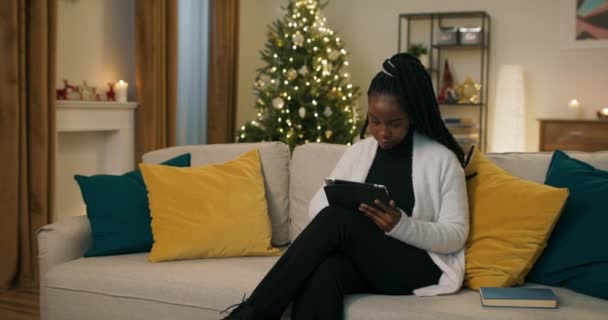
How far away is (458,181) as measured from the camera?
2.36 meters

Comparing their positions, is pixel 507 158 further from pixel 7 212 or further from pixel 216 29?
pixel 216 29

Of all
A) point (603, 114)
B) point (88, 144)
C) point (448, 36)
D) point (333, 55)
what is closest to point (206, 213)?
point (88, 144)

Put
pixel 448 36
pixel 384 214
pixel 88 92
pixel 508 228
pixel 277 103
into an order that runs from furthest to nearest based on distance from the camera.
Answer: pixel 448 36 < pixel 277 103 < pixel 88 92 < pixel 508 228 < pixel 384 214

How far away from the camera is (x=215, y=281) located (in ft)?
7.91

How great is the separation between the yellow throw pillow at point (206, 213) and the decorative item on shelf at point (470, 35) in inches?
158

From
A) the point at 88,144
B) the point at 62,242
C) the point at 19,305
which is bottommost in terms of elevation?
the point at 19,305

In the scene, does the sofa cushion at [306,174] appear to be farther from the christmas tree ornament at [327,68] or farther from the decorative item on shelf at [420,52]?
the decorative item on shelf at [420,52]

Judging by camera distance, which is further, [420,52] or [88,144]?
[420,52]

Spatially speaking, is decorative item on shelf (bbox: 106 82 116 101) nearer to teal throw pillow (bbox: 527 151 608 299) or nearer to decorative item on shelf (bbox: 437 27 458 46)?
decorative item on shelf (bbox: 437 27 458 46)

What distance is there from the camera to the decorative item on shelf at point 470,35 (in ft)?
20.8

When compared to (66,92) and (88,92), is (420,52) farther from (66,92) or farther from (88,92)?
(66,92)

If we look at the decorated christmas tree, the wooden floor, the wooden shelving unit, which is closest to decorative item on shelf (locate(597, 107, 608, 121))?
the wooden shelving unit

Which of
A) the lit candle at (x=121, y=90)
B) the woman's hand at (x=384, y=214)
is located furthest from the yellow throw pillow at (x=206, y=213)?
the lit candle at (x=121, y=90)

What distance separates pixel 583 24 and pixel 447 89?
4.15ft
